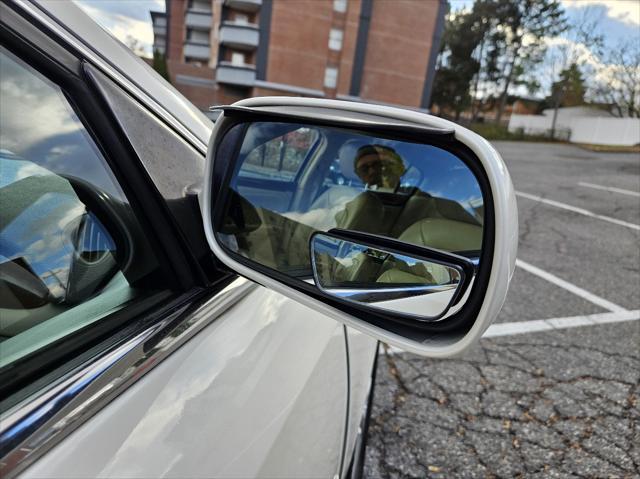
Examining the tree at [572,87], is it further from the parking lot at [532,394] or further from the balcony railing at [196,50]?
the balcony railing at [196,50]

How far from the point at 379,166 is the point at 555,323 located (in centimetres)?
357

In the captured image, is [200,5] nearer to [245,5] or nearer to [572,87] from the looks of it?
[245,5]

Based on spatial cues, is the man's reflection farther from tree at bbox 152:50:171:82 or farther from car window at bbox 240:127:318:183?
tree at bbox 152:50:171:82

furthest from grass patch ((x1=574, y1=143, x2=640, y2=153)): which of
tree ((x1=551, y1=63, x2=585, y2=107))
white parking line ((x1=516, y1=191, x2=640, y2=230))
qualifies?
tree ((x1=551, y1=63, x2=585, y2=107))

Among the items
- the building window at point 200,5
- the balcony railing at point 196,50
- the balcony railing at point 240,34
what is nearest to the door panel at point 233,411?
the balcony railing at point 240,34

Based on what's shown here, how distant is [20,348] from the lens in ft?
2.37

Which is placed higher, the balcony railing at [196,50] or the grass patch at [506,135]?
the balcony railing at [196,50]

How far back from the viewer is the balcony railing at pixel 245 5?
32.6m

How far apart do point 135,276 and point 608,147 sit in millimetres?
13846

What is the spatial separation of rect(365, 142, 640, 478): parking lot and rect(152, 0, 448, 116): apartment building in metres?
28.9

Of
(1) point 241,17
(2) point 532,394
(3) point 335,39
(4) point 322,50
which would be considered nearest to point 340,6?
(3) point 335,39

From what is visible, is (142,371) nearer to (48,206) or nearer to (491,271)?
(48,206)

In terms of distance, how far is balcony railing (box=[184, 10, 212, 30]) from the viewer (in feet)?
131

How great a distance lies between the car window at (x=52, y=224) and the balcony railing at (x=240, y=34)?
34651 mm
